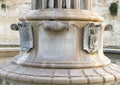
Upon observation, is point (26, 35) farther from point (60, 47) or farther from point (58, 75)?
point (58, 75)

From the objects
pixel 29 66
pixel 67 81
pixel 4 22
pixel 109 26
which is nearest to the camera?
pixel 67 81

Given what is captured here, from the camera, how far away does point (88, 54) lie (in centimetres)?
448

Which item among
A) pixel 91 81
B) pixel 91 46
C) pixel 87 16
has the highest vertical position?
pixel 87 16

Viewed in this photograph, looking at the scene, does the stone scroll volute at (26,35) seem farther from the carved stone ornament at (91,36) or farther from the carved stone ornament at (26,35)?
the carved stone ornament at (91,36)

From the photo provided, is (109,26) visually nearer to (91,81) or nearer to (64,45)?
(64,45)

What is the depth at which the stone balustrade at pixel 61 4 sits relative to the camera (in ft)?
14.7

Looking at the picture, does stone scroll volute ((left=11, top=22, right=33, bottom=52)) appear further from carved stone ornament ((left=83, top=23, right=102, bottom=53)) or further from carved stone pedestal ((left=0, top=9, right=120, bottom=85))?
carved stone ornament ((left=83, top=23, right=102, bottom=53))

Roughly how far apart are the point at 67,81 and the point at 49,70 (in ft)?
1.03

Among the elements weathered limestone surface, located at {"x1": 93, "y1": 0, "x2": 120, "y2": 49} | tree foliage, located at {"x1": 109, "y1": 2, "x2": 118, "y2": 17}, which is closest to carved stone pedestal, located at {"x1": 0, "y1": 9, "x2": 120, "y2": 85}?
weathered limestone surface, located at {"x1": 93, "y1": 0, "x2": 120, "y2": 49}

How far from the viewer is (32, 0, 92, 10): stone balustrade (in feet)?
14.7

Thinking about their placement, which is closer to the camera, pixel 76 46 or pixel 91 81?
pixel 91 81

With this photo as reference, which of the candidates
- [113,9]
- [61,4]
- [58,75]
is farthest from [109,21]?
[58,75]

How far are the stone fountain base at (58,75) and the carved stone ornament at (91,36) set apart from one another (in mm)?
276

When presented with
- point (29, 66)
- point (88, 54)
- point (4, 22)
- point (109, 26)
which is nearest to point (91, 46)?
point (88, 54)
